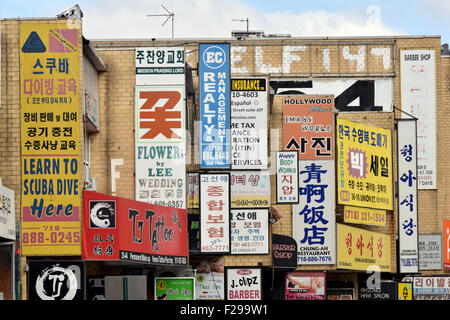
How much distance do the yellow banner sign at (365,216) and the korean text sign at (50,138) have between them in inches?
706

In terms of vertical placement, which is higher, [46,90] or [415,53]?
[415,53]

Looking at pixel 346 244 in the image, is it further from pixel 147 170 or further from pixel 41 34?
pixel 41 34

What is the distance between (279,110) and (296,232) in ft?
15.1

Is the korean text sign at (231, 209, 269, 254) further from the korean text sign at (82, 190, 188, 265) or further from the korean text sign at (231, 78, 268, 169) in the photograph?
the korean text sign at (82, 190, 188, 265)

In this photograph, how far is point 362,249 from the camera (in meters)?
40.2

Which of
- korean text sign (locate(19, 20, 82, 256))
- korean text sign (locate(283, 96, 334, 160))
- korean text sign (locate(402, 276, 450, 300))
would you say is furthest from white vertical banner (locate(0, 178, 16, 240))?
korean text sign (locate(402, 276, 450, 300))

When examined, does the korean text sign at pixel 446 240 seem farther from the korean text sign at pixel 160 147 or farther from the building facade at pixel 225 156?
the korean text sign at pixel 160 147

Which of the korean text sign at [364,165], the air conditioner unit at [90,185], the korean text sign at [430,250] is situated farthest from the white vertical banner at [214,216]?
the korean text sign at [430,250]

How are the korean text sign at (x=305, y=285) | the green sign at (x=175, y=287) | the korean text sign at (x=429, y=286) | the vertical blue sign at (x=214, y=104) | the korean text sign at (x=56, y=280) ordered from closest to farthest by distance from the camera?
the korean text sign at (x=56, y=280) → the green sign at (x=175, y=287) → the vertical blue sign at (x=214, y=104) → the korean text sign at (x=305, y=285) → the korean text sign at (x=429, y=286)

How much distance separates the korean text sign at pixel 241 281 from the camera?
32.6 metres

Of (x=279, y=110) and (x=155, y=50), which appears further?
(x=279, y=110)

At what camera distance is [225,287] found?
107 feet

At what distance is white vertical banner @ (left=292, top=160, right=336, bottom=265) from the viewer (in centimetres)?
3716

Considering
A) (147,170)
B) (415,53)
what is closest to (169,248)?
(147,170)
